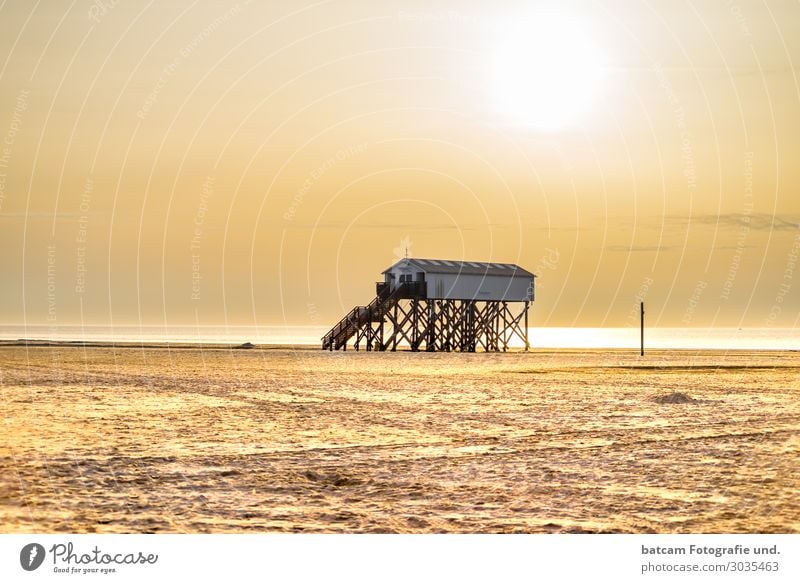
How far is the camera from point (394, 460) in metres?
14.8

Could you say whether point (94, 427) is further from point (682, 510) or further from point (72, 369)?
point (72, 369)

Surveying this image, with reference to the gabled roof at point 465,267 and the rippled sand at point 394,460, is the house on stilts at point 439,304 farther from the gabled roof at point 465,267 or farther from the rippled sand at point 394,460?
the rippled sand at point 394,460

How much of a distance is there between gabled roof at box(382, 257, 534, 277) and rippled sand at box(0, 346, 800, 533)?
4286cm

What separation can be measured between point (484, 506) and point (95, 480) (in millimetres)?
4814

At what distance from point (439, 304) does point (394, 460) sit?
60.4 meters

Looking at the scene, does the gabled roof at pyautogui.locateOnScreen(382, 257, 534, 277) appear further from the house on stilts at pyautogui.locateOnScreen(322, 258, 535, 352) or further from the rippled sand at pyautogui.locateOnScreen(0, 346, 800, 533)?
the rippled sand at pyautogui.locateOnScreen(0, 346, 800, 533)

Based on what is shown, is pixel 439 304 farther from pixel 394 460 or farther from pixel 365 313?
pixel 394 460

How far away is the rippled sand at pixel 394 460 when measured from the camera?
10891mm

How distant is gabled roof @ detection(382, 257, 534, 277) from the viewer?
7131 centimetres

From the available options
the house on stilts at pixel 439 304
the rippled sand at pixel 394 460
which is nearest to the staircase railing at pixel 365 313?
the house on stilts at pixel 439 304

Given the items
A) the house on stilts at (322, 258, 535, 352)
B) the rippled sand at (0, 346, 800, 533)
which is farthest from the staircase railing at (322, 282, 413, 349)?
the rippled sand at (0, 346, 800, 533)

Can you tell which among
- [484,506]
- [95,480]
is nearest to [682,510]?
[484,506]

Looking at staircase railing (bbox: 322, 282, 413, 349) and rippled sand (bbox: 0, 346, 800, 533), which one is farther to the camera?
staircase railing (bbox: 322, 282, 413, 349)

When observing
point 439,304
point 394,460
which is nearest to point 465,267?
point 439,304
